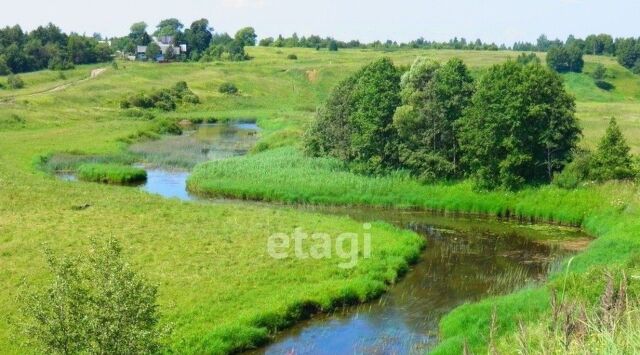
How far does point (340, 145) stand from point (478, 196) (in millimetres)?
14051

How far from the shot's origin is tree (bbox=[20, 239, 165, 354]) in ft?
51.3

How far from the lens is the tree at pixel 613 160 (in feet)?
135

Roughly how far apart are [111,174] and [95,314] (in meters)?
39.0

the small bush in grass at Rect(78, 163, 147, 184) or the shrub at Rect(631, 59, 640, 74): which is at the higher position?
the shrub at Rect(631, 59, 640, 74)

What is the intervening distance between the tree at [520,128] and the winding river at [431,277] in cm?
490

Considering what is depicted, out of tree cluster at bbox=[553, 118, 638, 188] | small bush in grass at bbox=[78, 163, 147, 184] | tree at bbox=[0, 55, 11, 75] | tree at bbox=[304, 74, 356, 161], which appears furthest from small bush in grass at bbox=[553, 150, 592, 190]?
tree at bbox=[0, 55, 11, 75]

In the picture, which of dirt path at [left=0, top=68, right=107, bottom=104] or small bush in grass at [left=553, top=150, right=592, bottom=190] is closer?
small bush in grass at [left=553, top=150, right=592, bottom=190]

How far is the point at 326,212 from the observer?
43625mm

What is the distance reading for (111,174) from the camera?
52969 mm

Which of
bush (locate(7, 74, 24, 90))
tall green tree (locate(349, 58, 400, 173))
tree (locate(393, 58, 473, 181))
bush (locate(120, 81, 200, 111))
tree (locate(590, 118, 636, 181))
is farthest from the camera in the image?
bush (locate(7, 74, 24, 90))

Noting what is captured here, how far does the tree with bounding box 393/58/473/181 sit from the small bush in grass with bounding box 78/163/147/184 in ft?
69.7

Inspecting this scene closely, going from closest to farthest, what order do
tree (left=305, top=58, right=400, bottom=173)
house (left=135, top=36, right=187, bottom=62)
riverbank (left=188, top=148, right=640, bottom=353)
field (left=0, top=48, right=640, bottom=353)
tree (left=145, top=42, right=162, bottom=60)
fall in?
field (left=0, top=48, right=640, bottom=353) < riverbank (left=188, top=148, right=640, bottom=353) < tree (left=305, top=58, right=400, bottom=173) < tree (left=145, top=42, right=162, bottom=60) < house (left=135, top=36, right=187, bottom=62)

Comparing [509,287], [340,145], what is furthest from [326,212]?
[509,287]

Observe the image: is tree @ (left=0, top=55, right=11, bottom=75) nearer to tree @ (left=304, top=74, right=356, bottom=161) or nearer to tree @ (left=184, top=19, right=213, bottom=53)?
tree @ (left=184, top=19, right=213, bottom=53)
